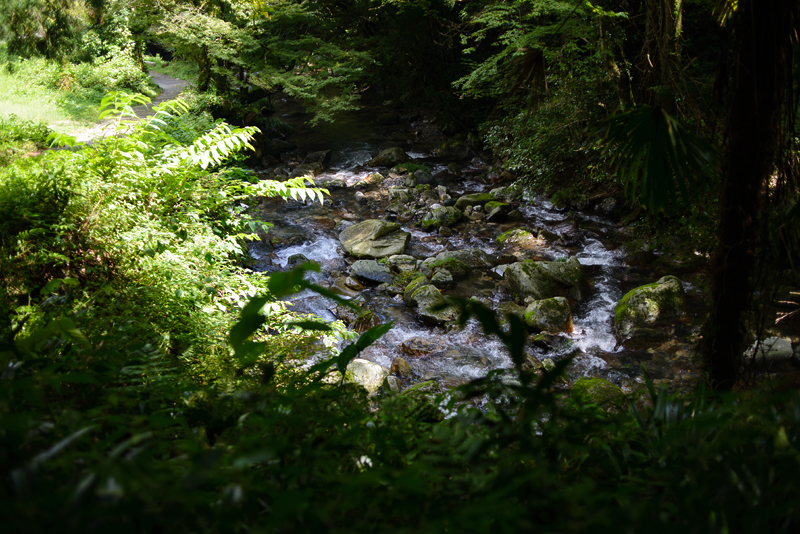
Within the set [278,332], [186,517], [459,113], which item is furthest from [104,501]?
[459,113]

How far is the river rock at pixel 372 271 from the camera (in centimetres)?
752

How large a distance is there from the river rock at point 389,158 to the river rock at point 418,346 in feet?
27.8

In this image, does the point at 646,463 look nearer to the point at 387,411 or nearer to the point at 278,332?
the point at 387,411

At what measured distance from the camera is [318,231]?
9.41 meters

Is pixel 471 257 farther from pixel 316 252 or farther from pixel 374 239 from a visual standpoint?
pixel 316 252

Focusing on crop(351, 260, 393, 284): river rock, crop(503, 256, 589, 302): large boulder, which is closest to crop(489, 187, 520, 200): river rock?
crop(503, 256, 589, 302): large boulder

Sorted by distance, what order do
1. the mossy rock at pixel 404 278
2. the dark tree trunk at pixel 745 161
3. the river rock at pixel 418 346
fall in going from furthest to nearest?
the mossy rock at pixel 404 278
the river rock at pixel 418 346
the dark tree trunk at pixel 745 161

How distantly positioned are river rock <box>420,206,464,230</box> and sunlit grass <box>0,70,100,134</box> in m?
8.43

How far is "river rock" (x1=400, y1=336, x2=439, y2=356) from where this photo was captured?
5.79 m

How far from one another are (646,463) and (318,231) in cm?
841

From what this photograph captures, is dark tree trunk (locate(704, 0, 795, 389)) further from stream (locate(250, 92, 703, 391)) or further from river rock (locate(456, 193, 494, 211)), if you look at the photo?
river rock (locate(456, 193, 494, 211))

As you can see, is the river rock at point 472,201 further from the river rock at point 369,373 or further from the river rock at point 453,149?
the river rock at point 369,373

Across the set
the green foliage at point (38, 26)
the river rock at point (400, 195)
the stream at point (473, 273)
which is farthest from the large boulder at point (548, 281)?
the green foliage at point (38, 26)

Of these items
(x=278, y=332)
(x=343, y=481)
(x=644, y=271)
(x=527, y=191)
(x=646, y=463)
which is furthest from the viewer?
(x=527, y=191)
